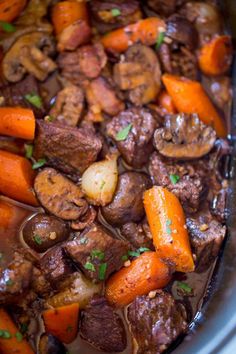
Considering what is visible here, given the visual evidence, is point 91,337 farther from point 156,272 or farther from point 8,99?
point 8,99

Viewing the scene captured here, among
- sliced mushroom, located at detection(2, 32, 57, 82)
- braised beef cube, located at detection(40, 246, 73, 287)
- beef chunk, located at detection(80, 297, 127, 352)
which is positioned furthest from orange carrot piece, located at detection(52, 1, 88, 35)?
beef chunk, located at detection(80, 297, 127, 352)

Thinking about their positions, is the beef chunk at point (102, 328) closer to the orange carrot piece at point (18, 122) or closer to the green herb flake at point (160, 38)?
the orange carrot piece at point (18, 122)

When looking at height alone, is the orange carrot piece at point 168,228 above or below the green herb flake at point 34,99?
below

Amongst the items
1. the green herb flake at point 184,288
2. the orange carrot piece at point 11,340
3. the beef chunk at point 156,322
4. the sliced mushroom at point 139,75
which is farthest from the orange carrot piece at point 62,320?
the sliced mushroom at point 139,75

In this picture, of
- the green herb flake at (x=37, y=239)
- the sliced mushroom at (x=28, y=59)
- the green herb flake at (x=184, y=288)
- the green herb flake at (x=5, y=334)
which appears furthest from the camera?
the sliced mushroom at (x=28, y=59)

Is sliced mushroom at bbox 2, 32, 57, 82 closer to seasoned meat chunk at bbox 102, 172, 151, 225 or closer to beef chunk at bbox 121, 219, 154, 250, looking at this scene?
seasoned meat chunk at bbox 102, 172, 151, 225

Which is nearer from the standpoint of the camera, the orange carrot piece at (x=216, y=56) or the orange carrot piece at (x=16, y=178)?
the orange carrot piece at (x=16, y=178)

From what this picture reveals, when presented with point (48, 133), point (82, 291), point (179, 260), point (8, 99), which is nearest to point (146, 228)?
point (179, 260)

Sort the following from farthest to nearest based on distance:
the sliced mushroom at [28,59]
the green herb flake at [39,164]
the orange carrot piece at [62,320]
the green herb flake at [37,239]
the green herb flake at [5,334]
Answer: the sliced mushroom at [28,59]
the green herb flake at [39,164]
the green herb flake at [37,239]
the orange carrot piece at [62,320]
the green herb flake at [5,334]
